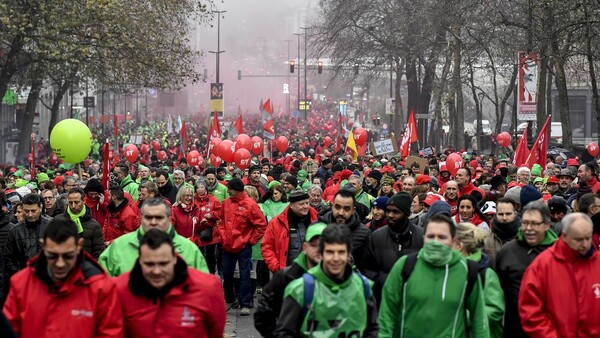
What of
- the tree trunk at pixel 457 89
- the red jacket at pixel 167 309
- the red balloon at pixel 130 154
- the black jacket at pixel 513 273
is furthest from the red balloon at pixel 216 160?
the red jacket at pixel 167 309

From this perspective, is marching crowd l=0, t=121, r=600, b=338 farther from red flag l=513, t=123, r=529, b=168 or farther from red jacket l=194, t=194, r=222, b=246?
red flag l=513, t=123, r=529, b=168

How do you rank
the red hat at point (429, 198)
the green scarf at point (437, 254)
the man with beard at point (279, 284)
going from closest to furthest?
1. the green scarf at point (437, 254)
2. the man with beard at point (279, 284)
3. the red hat at point (429, 198)

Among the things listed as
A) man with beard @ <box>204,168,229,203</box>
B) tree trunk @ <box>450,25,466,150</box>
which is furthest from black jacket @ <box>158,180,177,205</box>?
tree trunk @ <box>450,25,466,150</box>

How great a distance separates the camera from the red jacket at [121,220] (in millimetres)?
11969

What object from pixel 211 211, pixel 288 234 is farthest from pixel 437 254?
pixel 211 211

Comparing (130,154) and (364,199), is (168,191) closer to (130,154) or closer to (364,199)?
(364,199)

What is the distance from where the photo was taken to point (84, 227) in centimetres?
1062

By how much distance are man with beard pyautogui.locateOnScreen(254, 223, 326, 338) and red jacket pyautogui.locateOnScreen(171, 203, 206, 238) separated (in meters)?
6.61

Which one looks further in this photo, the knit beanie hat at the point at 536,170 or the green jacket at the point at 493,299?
the knit beanie hat at the point at 536,170

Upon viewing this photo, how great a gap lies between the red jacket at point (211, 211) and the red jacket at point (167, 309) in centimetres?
726

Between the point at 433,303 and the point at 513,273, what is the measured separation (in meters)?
1.20

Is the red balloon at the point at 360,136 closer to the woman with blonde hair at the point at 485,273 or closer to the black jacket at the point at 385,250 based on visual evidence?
the black jacket at the point at 385,250

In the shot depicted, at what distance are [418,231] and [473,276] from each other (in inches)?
73.1

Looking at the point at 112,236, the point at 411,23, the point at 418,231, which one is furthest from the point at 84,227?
the point at 411,23
